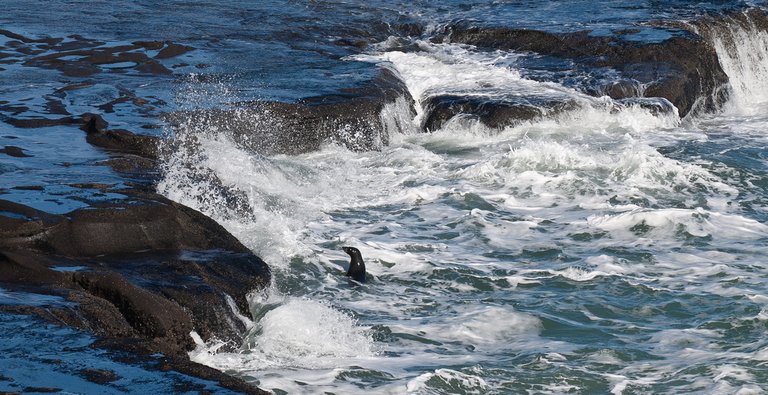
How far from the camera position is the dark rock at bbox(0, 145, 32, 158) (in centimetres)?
1059

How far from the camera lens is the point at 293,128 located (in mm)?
13555

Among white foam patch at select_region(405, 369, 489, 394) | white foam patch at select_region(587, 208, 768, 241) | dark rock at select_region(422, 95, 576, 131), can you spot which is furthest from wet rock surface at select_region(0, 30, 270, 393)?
dark rock at select_region(422, 95, 576, 131)

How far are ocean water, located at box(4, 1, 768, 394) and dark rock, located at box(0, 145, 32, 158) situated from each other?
1.49 metres

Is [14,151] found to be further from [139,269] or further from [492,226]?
[492,226]

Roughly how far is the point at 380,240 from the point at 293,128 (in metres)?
3.29

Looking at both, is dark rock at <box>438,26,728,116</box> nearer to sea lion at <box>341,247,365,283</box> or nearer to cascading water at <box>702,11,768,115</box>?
cascading water at <box>702,11,768,115</box>

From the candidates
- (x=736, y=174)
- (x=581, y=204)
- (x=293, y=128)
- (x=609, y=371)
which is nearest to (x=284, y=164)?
(x=293, y=128)

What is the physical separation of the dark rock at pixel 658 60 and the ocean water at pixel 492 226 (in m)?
0.34

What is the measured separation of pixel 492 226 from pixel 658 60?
6.59 metres

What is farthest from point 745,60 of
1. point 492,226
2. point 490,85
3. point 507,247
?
point 507,247

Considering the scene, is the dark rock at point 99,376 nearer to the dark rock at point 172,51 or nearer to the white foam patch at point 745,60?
the dark rock at point 172,51

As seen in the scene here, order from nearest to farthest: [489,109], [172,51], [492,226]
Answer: [492,226] < [489,109] < [172,51]

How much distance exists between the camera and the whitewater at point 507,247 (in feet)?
25.2

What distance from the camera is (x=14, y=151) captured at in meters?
10.8
